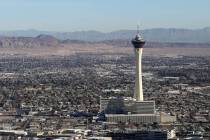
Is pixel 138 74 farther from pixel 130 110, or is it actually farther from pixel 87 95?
pixel 87 95

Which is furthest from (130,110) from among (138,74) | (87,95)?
(87,95)

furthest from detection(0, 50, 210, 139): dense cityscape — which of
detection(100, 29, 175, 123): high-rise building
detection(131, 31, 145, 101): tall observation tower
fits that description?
detection(131, 31, 145, 101): tall observation tower

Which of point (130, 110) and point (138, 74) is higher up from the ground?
point (138, 74)

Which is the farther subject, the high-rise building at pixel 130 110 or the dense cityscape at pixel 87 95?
the high-rise building at pixel 130 110

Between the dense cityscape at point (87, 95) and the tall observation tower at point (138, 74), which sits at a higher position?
the tall observation tower at point (138, 74)

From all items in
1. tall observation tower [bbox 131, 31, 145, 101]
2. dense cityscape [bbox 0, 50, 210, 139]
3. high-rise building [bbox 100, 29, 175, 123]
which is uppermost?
tall observation tower [bbox 131, 31, 145, 101]

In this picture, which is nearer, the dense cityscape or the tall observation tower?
the dense cityscape

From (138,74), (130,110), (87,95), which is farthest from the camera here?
(87,95)

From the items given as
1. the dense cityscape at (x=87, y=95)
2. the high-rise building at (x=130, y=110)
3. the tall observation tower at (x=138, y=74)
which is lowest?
the dense cityscape at (x=87, y=95)

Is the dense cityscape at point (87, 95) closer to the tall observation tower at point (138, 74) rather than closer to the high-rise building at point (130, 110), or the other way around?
the high-rise building at point (130, 110)

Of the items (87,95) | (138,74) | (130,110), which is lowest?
(87,95)

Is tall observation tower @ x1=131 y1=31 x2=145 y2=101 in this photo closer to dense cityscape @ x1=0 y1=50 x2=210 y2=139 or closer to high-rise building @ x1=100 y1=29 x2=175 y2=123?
high-rise building @ x1=100 y1=29 x2=175 y2=123

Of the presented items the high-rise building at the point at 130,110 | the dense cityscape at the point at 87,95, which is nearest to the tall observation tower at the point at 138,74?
the high-rise building at the point at 130,110

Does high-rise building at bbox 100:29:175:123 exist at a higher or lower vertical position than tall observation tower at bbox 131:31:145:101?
lower
